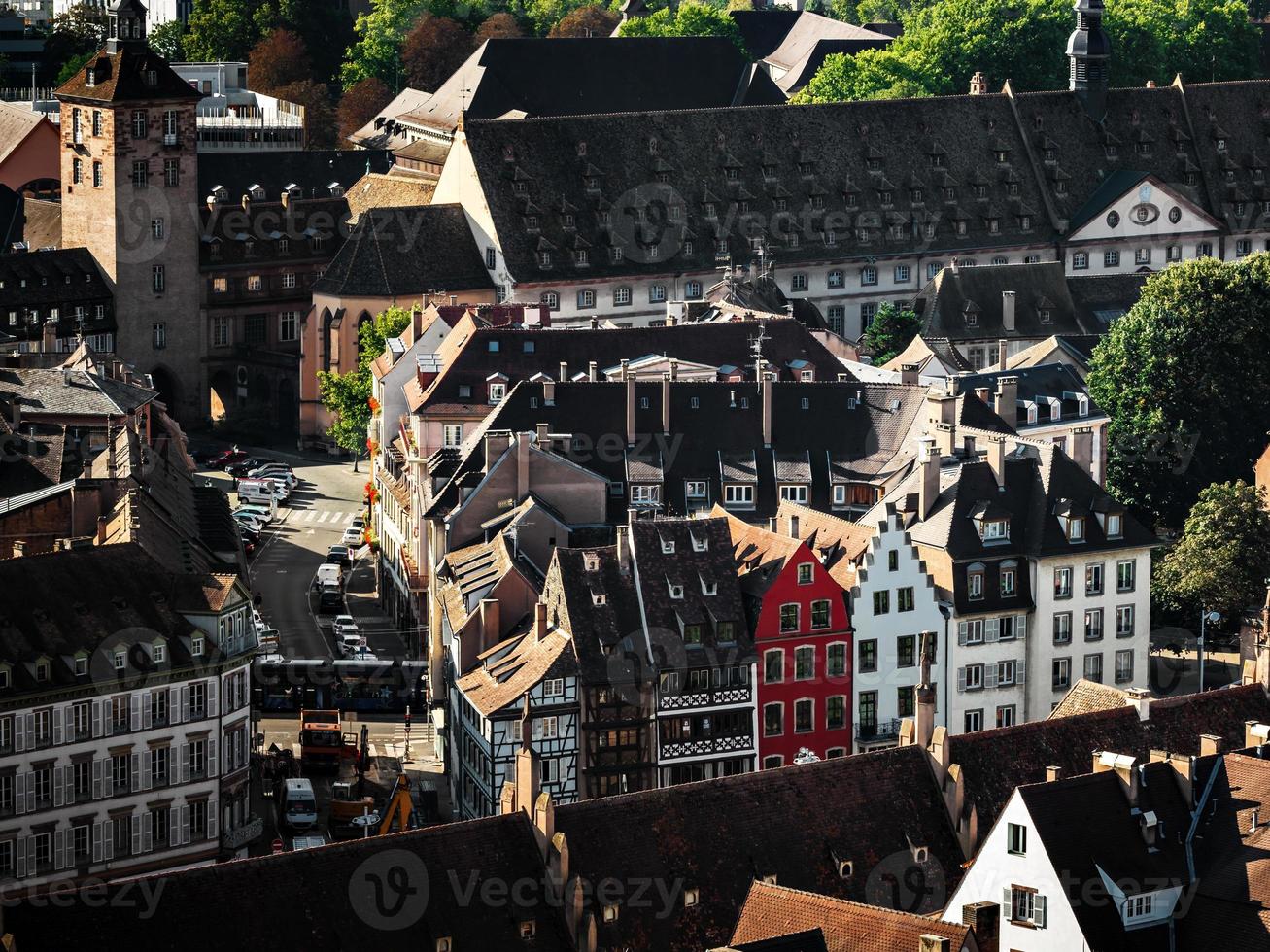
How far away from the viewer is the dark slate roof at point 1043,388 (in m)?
159

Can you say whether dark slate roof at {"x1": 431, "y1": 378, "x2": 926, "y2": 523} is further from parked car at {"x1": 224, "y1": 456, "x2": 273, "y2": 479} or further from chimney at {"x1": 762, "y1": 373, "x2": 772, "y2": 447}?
parked car at {"x1": 224, "y1": 456, "x2": 273, "y2": 479}

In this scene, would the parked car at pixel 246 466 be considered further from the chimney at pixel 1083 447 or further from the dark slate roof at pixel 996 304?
the chimney at pixel 1083 447

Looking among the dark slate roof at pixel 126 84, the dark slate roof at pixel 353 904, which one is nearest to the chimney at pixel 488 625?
the dark slate roof at pixel 353 904

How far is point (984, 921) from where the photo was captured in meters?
90.2

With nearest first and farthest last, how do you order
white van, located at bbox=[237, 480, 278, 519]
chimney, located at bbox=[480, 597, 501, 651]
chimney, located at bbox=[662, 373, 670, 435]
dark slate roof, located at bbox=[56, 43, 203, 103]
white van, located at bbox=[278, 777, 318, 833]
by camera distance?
1. white van, located at bbox=[278, 777, 318, 833]
2. chimney, located at bbox=[480, 597, 501, 651]
3. chimney, located at bbox=[662, 373, 670, 435]
4. white van, located at bbox=[237, 480, 278, 519]
5. dark slate roof, located at bbox=[56, 43, 203, 103]

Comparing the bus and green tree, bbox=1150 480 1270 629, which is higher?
green tree, bbox=1150 480 1270 629

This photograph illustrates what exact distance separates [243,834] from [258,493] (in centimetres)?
6232

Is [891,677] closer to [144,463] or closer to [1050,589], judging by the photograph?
[1050,589]

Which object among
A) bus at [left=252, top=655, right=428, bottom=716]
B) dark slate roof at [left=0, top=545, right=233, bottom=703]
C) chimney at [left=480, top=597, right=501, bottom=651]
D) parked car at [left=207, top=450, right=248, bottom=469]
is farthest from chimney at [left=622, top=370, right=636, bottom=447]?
parked car at [left=207, top=450, right=248, bottom=469]

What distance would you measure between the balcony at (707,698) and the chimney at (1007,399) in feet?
118

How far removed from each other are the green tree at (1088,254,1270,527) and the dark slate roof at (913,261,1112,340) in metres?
17.6

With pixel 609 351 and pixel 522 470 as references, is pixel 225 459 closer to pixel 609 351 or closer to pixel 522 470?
pixel 609 351

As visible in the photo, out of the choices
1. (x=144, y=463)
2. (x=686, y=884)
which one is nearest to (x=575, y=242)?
(x=144, y=463)

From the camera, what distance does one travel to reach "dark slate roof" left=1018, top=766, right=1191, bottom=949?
91.0 m
